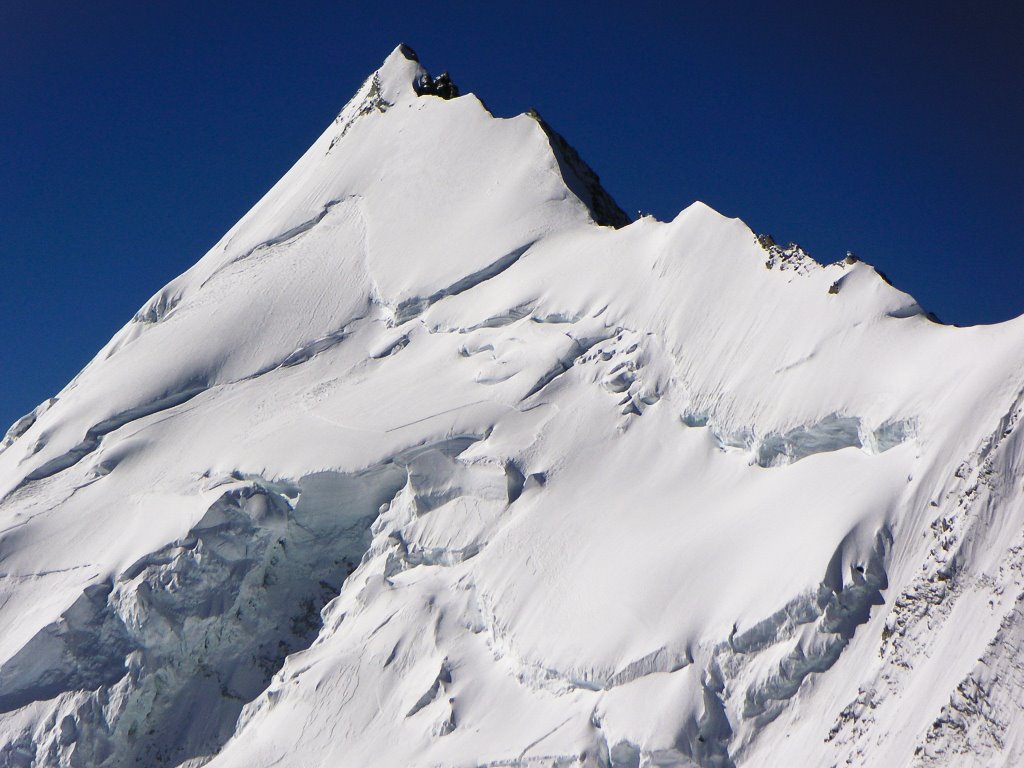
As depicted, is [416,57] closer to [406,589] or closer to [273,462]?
[273,462]

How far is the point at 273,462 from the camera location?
97.9ft

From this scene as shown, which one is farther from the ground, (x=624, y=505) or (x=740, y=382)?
(x=740, y=382)

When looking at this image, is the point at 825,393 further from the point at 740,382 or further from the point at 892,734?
the point at 892,734

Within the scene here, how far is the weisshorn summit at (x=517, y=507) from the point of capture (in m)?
21.3

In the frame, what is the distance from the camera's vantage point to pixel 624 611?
23594 millimetres

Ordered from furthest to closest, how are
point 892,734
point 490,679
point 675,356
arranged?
point 675,356, point 490,679, point 892,734

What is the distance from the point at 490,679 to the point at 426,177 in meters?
Result: 17.8

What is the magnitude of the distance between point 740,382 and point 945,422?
4.97 metres

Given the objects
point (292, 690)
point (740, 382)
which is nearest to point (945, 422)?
point (740, 382)

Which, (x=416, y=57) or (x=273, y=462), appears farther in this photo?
(x=416, y=57)

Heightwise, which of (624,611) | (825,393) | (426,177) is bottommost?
(624,611)

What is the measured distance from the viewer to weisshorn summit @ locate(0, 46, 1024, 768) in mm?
21281

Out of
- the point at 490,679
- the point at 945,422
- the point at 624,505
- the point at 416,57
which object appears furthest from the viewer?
the point at 416,57

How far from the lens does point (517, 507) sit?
89.5 feet
